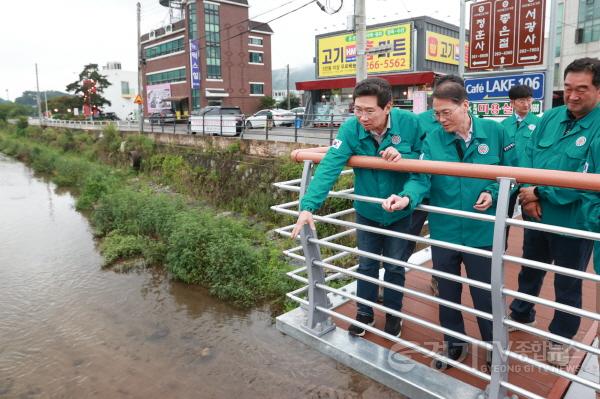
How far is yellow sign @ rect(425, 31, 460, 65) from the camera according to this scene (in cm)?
1853

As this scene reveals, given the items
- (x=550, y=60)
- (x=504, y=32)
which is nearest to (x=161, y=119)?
(x=504, y=32)

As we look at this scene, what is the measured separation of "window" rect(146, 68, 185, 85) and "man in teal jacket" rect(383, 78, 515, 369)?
33.8m

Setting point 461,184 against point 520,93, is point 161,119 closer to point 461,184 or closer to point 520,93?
point 520,93

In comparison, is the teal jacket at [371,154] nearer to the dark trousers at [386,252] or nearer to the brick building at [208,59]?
the dark trousers at [386,252]

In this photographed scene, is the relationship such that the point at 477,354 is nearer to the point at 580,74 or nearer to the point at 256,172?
the point at 580,74

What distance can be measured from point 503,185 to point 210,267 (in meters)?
5.05

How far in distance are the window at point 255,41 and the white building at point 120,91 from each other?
68.1 ft

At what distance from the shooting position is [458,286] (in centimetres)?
232

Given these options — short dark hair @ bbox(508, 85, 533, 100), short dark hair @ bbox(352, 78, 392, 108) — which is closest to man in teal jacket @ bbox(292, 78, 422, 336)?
short dark hair @ bbox(352, 78, 392, 108)

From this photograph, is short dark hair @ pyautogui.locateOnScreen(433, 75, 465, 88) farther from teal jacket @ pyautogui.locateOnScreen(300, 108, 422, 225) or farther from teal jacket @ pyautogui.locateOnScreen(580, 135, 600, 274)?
teal jacket @ pyautogui.locateOnScreen(580, 135, 600, 274)

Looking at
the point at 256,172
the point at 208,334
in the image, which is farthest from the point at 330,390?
the point at 256,172

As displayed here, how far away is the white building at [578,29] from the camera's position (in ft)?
69.1

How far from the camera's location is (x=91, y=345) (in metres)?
4.94

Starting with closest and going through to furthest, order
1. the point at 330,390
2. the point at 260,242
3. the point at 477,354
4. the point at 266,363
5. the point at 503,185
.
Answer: the point at 503,185, the point at 477,354, the point at 330,390, the point at 266,363, the point at 260,242
